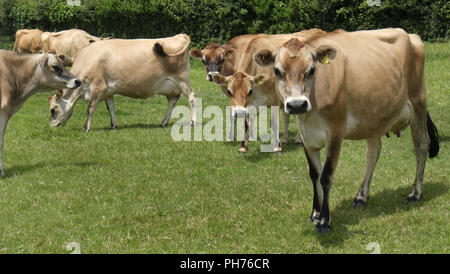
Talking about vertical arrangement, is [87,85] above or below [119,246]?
below

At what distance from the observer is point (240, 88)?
33.9 feet

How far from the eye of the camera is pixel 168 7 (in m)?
27.0

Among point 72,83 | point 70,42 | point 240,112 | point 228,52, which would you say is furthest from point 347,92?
point 70,42

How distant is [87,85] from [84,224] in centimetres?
684

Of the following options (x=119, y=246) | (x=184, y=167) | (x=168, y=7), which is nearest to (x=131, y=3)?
(x=168, y=7)

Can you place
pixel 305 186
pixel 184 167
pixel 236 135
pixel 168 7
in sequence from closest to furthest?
pixel 305 186 → pixel 184 167 → pixel 236 135 → pixel 168 7

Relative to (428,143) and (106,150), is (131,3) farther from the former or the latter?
(428,143)

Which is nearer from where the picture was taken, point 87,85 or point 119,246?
point 119,246

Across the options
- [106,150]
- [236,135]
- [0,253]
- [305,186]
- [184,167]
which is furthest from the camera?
[236,135]

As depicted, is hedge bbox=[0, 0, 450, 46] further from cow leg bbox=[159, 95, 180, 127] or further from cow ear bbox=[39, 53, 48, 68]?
cow ear bbox=[39, 53, 48, 68]

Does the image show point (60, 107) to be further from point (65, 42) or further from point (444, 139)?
point (444, 139)

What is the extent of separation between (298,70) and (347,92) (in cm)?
81

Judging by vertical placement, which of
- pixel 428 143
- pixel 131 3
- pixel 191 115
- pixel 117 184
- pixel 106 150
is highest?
pixel 428 143

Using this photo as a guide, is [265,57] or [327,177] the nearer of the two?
[327,177]
